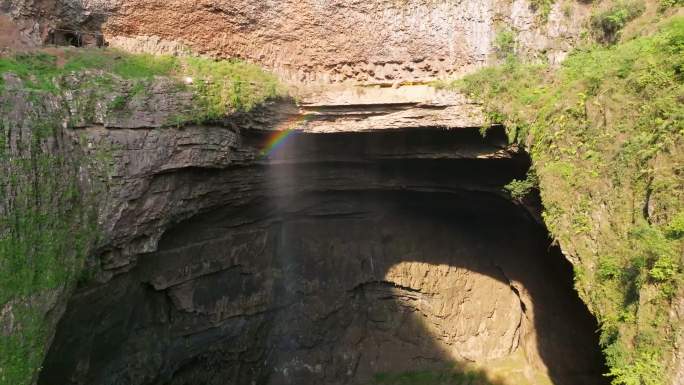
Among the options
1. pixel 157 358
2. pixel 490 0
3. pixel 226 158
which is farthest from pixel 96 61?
pixel 490 0

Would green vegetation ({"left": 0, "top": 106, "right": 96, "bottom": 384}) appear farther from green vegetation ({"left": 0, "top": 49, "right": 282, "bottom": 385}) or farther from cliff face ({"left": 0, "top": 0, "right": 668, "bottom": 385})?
cliff face ({"left": 0, "top": 0, "right": 668, "bottom": 385})

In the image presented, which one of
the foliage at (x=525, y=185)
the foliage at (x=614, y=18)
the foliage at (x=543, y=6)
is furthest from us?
the foliage at (x=543, y=6)

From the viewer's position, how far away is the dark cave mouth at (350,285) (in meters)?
8.21

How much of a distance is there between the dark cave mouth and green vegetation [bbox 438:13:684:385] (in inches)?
62.9

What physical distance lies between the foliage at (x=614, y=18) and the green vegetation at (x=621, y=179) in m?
0.08

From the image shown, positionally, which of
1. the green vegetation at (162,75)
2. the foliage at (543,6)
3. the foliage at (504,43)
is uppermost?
the foliage at (543,6)

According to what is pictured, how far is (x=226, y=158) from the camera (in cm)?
761

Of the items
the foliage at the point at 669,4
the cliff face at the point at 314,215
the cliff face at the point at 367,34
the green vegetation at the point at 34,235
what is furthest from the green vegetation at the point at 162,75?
the foliage at the point at 669,4

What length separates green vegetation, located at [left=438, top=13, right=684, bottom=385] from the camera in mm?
4574

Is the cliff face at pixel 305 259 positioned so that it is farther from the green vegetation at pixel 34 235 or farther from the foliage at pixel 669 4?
the foliage at pixel 669 4

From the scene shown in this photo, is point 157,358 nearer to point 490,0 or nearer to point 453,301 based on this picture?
point 453,301

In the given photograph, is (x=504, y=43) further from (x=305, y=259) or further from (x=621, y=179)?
(x=305, y=259)

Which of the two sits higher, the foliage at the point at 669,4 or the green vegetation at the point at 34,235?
the foliage at the point at 669,4

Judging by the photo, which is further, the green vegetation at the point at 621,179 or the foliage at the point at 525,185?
the foliage at the point at 525,185
